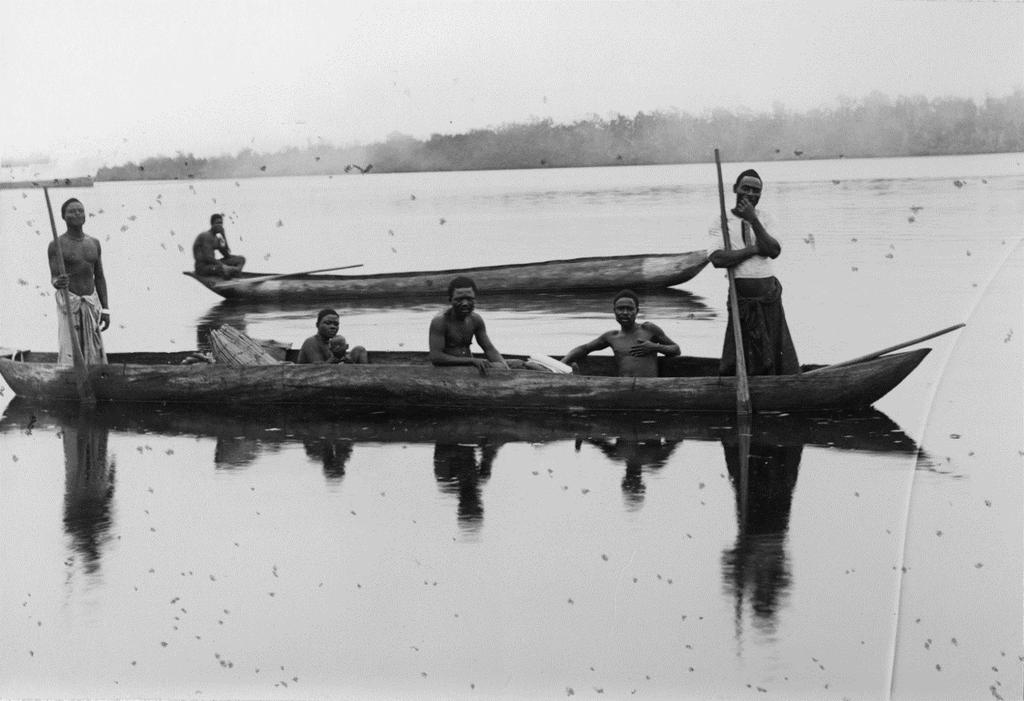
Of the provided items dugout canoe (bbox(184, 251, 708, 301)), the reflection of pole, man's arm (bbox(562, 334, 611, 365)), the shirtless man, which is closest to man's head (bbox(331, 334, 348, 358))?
the shirtless man

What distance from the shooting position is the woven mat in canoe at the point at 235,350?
8.11 meters

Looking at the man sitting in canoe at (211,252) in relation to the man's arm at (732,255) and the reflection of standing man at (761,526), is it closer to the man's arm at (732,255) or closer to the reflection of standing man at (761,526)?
the man's arm at (732,255)

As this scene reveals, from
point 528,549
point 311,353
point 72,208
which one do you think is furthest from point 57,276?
point 528,549

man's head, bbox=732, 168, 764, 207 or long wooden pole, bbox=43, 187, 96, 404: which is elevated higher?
man's head, bbox=732, 168, 764, 207

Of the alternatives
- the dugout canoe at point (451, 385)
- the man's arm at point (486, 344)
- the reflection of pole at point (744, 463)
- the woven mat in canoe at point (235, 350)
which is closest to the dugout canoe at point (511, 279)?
the dugout canoe at point (451, 385)

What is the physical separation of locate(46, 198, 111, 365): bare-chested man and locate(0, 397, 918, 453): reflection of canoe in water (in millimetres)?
360

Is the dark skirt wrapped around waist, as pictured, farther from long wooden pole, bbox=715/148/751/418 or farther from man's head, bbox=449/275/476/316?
man's head, bbox=449/275/476/316

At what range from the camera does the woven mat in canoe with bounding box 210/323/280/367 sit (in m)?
8.11

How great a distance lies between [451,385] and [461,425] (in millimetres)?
227

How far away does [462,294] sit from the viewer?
7172 mm

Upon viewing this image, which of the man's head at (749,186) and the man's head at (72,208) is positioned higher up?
the man's head at (72,208)

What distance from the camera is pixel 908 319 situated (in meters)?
11.4

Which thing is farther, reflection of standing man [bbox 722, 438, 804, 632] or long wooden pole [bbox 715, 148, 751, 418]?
long wooden pole [bbox 715, 148, 751, 418]

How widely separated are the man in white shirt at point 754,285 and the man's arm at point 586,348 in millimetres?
675
